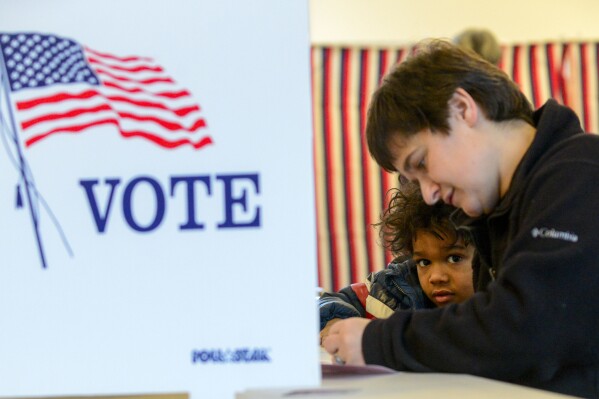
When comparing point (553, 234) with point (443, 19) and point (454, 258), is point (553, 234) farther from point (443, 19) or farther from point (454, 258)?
point (443, 19)

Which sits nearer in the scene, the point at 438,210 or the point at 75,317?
the point at 75,317

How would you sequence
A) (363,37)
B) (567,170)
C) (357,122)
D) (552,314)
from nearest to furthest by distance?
(552,314) < (567,170) < (357,122) < (363,37)

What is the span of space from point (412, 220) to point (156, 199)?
3.83ft

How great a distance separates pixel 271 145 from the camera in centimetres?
88

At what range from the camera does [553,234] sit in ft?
4.01

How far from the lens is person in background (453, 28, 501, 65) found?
15.5ft

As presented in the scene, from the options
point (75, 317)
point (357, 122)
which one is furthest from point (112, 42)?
point (357, 122)

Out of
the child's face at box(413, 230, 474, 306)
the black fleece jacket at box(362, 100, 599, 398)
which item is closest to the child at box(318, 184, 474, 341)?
the child's face at box(413, 230, 474, 306)

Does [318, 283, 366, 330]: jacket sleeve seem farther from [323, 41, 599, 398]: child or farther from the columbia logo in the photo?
the columbia logo

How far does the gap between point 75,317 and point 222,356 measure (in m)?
0.15

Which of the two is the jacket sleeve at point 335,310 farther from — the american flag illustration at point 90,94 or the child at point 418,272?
the american flag illustration at point 90,94

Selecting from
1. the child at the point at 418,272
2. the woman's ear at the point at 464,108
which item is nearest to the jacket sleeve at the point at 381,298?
the child at the point at 418,272

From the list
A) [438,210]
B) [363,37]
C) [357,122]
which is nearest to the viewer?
[438,210]

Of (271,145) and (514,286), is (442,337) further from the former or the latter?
(271,145)
